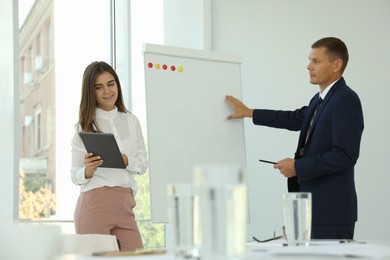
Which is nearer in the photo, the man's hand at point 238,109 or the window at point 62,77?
the man's hand at point 238,109

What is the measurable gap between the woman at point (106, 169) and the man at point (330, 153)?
0.79m

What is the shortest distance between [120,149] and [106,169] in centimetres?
15

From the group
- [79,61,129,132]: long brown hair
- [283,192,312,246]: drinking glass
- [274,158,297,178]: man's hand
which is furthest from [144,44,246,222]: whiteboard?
[283,192,312,246]: drinking glass


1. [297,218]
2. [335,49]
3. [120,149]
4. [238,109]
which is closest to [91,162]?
[120,149]

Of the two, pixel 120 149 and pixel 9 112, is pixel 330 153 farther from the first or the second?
pixel 9 112

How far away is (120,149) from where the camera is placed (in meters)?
4.05

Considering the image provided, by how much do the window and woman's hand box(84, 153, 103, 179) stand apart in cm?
105

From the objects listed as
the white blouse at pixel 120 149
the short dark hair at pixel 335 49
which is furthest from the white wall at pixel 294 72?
the white blouse at pixel 120 149

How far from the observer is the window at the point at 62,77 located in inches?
194

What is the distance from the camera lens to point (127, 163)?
3.95 m

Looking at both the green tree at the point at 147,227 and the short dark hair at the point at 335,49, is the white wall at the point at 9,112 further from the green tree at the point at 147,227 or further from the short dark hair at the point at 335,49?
the short dark hair at the point at 335,49

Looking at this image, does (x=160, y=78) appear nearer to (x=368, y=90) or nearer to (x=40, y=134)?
(x=40, y=134)

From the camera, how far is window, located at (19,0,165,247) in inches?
194

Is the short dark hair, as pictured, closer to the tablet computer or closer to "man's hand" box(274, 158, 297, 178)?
"man's hand" box(274, 158, 297, 178)
